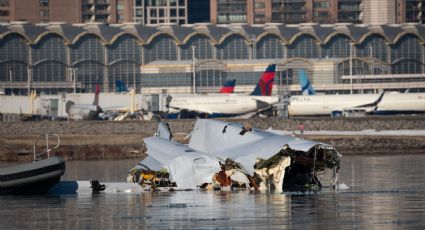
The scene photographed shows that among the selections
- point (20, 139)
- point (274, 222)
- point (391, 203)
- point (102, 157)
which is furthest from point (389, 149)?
point (274, 222)

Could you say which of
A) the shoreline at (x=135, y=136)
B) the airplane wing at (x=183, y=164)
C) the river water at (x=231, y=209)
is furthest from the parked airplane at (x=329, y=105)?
the airplane wing at (x=183, y=164)

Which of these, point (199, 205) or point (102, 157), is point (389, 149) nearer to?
point (102, 157)

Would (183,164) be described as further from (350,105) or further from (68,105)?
(68,105)

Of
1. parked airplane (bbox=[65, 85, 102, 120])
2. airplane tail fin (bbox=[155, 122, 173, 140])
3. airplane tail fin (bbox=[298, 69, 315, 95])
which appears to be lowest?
parked airplane (bbox=[65, 85, 102, 120])

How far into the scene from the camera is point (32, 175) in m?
48.7

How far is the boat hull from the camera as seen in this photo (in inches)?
1911

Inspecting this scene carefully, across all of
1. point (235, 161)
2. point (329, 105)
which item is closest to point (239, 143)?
point (235, 161)

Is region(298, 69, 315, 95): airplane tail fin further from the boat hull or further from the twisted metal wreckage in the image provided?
the boat hull

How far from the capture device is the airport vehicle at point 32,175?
4853 centimetres

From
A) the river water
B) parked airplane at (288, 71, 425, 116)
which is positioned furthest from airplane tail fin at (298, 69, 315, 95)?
the river water

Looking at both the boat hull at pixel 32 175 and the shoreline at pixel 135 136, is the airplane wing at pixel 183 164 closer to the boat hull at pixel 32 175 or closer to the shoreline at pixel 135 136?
the boat hull at pixel 32 175

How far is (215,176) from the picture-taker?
167 feet

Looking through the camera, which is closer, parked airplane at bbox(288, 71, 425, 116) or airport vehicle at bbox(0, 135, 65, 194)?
airport vehicle at bbox(0, 135, 65, 194)

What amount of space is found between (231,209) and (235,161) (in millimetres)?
7250
